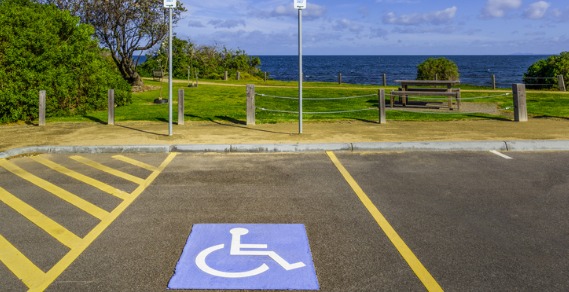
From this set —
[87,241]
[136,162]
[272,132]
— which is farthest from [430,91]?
[87,241]

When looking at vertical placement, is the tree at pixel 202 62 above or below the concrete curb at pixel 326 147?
above

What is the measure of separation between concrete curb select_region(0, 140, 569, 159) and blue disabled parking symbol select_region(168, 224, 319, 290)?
4737 millimetres

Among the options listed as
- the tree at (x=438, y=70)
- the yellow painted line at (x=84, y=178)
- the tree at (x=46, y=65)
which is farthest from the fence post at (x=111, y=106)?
the tree at (x=438, y=70)

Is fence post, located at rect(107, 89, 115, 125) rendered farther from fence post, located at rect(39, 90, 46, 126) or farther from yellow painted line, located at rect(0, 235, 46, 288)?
yellow painted line, located at rect(0, 235, 46, 288)

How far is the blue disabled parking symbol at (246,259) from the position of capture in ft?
13.4

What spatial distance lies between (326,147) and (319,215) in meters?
4.47

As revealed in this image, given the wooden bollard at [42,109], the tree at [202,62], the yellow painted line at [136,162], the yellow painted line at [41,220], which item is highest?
the tree at [202,62]

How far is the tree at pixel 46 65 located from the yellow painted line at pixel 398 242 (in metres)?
11.0

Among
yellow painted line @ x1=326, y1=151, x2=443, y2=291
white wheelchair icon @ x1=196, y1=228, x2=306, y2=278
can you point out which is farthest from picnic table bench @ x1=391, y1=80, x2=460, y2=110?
white wheelchair icon @ x1=196, y1=228, x2=306, y2=278

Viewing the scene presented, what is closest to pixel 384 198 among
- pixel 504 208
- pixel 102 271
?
pixel 504 208

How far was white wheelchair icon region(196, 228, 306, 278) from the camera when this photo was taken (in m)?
4.27

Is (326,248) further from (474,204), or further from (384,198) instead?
(474,204)

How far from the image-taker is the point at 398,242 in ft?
16.5

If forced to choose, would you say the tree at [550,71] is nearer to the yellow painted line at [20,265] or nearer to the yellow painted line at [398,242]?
the yellow painted line at [398,242]
